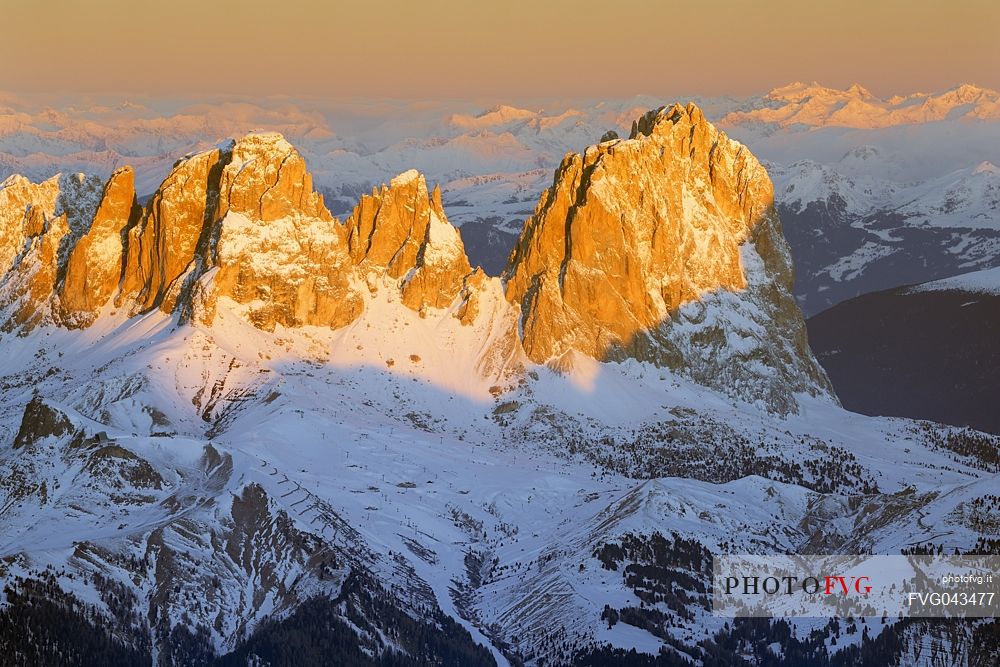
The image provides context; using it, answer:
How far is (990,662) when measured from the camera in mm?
199875

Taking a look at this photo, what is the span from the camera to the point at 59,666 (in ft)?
655

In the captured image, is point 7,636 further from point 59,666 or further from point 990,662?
point 990,662

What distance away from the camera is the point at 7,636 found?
7795 inches

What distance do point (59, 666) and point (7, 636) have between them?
7.37 meters

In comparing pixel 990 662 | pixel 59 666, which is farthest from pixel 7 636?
pixel 990 662

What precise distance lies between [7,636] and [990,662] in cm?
12164

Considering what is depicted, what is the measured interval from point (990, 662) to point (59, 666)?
115620mm
